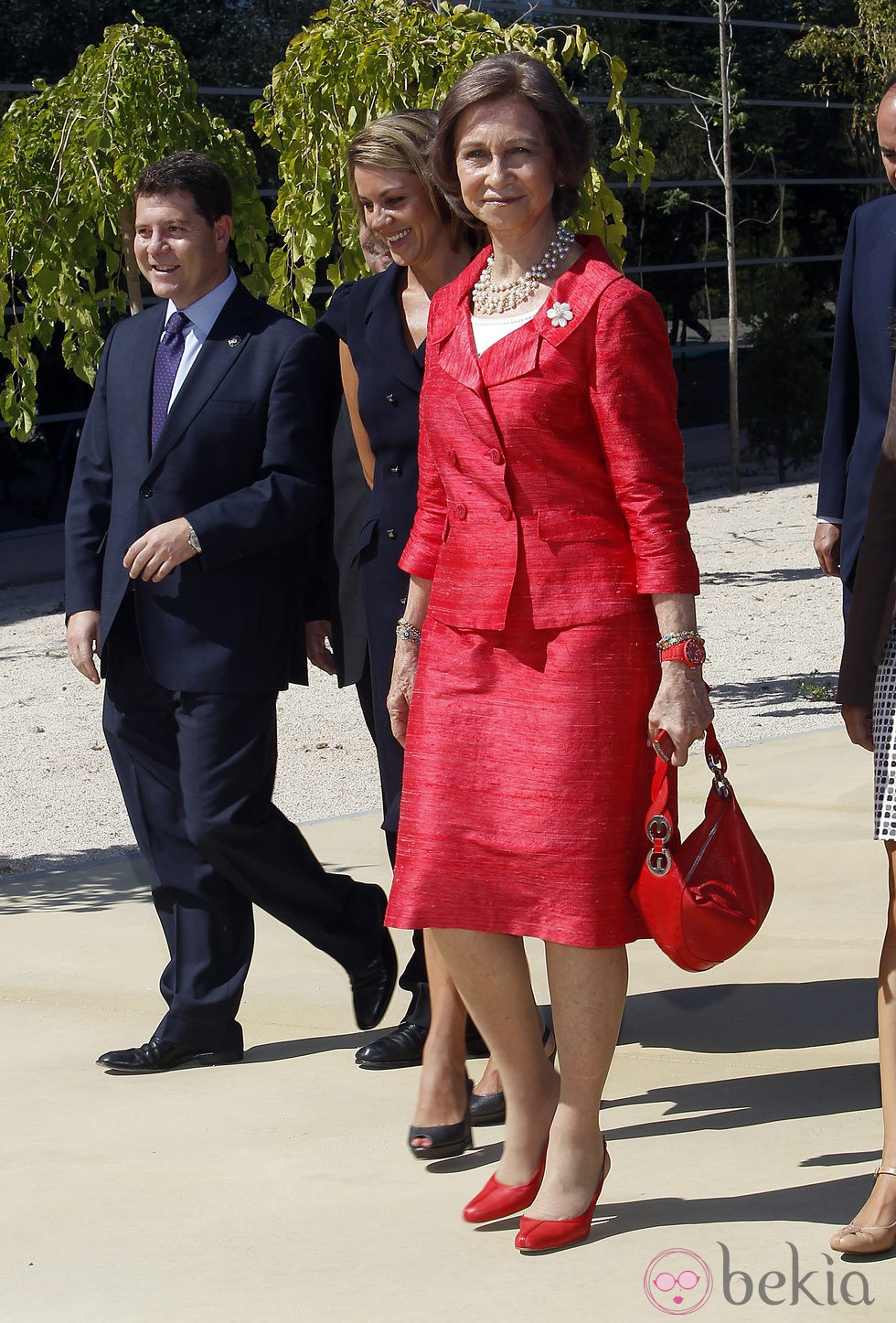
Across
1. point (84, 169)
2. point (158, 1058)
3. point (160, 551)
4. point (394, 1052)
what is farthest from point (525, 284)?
point (84, 169)

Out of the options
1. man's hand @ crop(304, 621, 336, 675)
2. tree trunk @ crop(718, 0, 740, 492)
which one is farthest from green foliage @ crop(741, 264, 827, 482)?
man's hand @ crop(304, 621, 336, 675)

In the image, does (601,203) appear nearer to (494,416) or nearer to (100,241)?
(100,241)

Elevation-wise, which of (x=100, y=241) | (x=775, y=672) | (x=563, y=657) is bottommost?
(x=775, y=672)

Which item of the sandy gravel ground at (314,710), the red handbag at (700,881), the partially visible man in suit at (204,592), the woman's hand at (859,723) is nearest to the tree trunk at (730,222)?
the sandy gravel ground at (314,710)

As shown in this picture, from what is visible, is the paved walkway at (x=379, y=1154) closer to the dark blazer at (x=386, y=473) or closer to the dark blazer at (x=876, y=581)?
the dark blazer at (x=386, y=473)

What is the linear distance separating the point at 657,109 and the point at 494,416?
65.3ft

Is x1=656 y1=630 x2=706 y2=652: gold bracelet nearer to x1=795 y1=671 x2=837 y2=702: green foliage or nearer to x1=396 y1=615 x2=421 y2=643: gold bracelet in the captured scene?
x1=396 y1=615 x2=421 y2=643: gold bracelet

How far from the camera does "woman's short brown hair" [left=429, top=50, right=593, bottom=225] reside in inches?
124

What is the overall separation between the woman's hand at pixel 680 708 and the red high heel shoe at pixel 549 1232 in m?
0.78

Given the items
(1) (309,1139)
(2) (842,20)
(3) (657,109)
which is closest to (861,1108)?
(1) (309,1139)

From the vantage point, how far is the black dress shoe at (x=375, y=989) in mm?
4305

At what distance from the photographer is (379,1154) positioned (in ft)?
11.6

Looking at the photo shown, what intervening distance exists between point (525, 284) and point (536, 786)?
863 mm

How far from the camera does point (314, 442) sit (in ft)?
13.6
